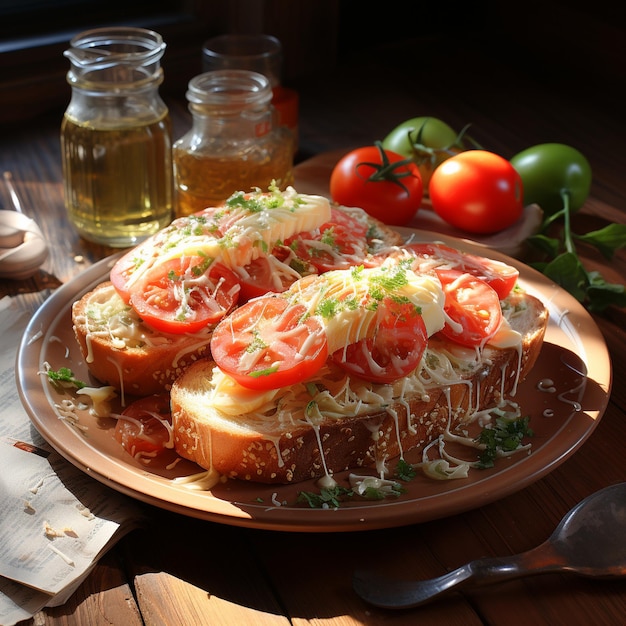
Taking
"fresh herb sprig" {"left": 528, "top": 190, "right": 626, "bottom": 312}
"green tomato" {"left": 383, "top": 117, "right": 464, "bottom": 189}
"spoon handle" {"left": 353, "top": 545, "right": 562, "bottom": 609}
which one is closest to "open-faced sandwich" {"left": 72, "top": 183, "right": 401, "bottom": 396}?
"fresh herb sprig" {"left": 528, "top": 190, "right": 626, "bottom": 312}

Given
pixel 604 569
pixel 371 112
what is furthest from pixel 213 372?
pixel 371 112

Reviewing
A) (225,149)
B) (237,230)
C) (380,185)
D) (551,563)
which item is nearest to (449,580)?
(551,563)

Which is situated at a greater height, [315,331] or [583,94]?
[315,331]

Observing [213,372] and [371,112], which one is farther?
[371,112]

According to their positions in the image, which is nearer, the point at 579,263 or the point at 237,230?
the point at 237,230

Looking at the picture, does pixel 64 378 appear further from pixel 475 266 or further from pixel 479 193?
pixel 479 193

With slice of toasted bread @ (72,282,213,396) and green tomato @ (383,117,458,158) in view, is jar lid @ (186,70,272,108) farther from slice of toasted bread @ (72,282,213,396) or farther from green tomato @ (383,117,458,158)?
slice of toasted bread @ (72,282,213,396)

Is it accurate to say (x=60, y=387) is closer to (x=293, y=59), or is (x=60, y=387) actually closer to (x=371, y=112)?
(x=371, y=112)
